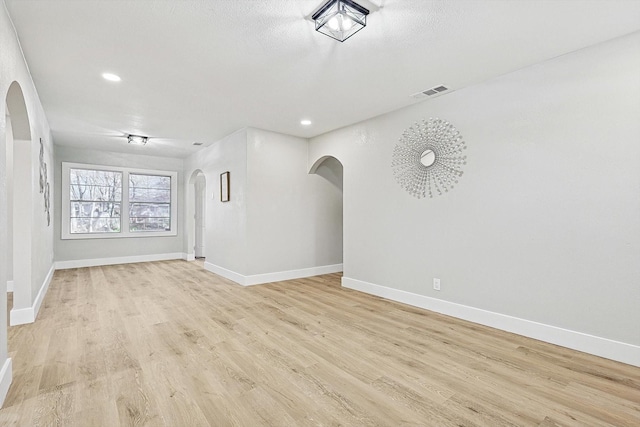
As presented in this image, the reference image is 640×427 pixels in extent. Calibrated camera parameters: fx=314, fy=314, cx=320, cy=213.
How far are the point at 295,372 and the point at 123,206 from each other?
21.4 ft

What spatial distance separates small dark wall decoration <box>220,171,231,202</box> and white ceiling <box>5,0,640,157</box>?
1514 millimetres

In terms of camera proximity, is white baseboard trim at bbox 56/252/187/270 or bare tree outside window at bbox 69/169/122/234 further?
bare tree outside window at bbox 69/169/122/234

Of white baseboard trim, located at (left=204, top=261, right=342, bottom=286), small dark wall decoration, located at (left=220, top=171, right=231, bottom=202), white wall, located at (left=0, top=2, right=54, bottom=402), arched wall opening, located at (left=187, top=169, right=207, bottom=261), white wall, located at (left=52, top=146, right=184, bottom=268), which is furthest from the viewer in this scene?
arched wall opening, located at (left=187, top=169, right=207, bottom=261)

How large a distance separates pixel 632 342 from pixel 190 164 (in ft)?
25.1

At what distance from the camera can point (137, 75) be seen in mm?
3025

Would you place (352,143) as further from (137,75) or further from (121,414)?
(121,414)

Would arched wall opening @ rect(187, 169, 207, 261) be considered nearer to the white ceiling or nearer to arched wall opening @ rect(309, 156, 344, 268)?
arched wall opening @ rect(309, 156, 344, 268)

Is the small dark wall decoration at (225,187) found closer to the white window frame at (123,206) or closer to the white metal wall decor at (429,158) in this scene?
the white window frame at (123,206)

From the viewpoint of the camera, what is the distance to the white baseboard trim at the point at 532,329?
93.5 inches

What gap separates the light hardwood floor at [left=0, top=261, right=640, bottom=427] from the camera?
68.6 inches

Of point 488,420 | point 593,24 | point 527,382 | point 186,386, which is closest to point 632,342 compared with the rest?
point 527,382

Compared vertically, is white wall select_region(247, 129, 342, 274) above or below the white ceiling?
below

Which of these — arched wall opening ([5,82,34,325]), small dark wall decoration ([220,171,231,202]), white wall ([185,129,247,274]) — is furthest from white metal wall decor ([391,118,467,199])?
arched wall opening ([5,82,34,325])

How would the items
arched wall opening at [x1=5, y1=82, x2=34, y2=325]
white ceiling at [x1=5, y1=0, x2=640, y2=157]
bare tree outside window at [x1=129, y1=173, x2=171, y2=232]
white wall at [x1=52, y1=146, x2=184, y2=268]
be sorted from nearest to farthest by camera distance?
1. white ceiling at [x1=5, y1=0, x2=640, y2=157]
2. arched wall opening at [x1=5, y1=82, x2=34, y2=325]
3. white wall at [x1=52, y1=146, x2=184, y2=268]
4. bare tree outside window at [x1=129, y1=173, x2=171, y2=232]
